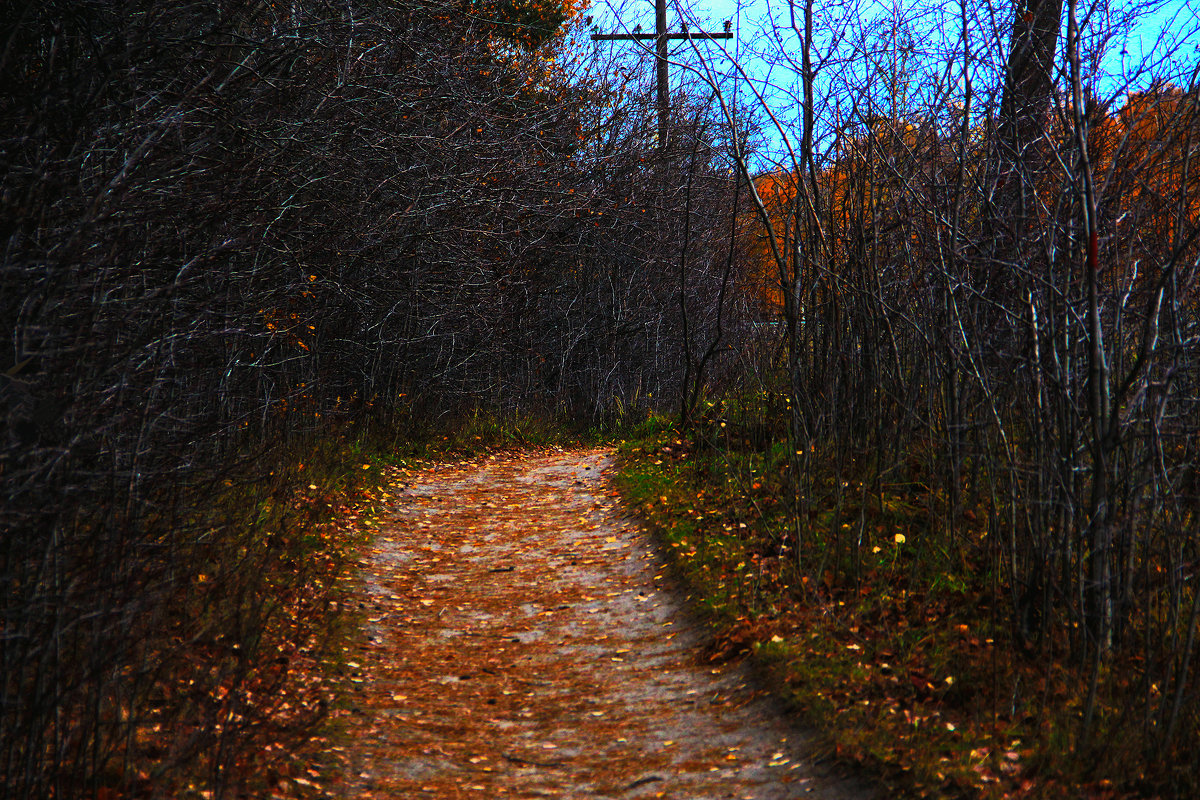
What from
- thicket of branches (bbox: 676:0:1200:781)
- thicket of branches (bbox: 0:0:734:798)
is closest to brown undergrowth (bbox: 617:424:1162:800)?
thicket of branches (bbox: 676:0:1200:781)

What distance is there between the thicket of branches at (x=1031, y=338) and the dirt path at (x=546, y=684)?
49.2 inches

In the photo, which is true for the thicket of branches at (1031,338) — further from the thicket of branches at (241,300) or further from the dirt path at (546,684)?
the thicket of branches at (241,300)

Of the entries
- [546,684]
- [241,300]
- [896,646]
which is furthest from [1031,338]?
[241,300]

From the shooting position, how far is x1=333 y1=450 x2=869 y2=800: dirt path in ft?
14.3

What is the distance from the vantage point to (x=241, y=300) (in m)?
7.83

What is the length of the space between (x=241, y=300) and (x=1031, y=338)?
19.0 ft

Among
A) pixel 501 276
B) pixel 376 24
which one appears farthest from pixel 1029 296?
pixel 501 276

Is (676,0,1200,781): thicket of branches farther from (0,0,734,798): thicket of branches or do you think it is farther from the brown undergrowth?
(0,0,734,798): thicket of branches

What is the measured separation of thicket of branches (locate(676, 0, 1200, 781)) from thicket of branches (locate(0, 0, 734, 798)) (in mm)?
3504

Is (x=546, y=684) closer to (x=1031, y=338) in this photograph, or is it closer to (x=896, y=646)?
(x=896, y=646)

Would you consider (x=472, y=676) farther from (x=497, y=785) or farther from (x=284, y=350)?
(x=284, y=350)

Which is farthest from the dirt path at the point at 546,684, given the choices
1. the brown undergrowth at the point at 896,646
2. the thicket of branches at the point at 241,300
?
the thicket of branches at the point at 241,300

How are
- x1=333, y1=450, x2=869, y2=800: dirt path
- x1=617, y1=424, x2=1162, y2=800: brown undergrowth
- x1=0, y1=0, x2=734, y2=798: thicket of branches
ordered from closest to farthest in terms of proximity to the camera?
x1=0, y1=0, x2=734, y2=798: thicket of branches, x1=617, y1=424, x2=1162, y2=800: brown undergrowth, x1=333, y1=450, x2=869, y2=800: dirt path

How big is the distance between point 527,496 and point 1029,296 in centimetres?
664
